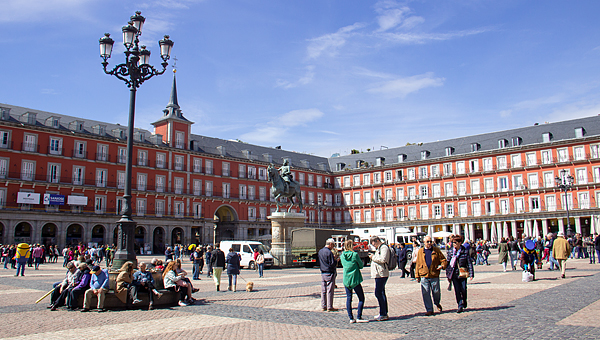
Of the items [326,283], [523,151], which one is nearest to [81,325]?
[326,283]

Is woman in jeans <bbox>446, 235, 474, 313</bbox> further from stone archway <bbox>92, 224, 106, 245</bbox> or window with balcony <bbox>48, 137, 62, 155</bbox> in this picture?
window with balcony <bbox>48, 137, 62, 155</bbox>

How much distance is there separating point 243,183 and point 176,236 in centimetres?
1157

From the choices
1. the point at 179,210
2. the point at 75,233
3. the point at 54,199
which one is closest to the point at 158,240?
the point at 179,210

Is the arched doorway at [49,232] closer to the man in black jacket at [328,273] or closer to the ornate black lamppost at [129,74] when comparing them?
the ornate black lamppost at [129,74]

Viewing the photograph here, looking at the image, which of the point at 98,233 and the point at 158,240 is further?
the point at 158,240

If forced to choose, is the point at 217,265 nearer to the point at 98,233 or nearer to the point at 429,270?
the point at 429,270

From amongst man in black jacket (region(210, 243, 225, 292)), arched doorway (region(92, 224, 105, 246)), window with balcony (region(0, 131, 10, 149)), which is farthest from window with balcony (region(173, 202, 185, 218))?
man in black jacket (region(210, 243, 225, 292))

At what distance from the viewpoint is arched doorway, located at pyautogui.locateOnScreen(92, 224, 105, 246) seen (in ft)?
159

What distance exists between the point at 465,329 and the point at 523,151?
55.1 meters

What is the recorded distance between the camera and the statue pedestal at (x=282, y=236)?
27.4 meters

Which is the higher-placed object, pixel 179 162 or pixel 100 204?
pixel 179 162

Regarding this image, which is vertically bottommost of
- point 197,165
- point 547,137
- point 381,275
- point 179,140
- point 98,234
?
point 381,275

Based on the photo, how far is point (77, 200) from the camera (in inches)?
1833

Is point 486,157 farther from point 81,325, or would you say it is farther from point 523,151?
point 81,325
